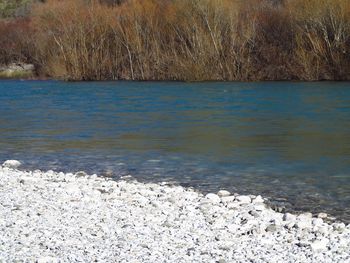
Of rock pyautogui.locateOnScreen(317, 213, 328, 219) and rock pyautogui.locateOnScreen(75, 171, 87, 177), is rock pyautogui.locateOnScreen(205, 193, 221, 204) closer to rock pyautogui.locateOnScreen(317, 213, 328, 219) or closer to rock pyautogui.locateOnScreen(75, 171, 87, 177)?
rock pyautogui.locateOnScreen(317, 213, 328, 219)

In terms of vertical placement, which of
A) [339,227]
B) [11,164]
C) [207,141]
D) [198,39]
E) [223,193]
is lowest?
[207,141]

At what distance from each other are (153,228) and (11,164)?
6.40 metres

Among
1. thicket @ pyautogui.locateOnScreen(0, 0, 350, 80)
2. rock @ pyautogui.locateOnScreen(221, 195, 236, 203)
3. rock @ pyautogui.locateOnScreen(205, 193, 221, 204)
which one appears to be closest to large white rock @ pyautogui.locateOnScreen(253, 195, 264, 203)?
rock @ pyautogui.locateOnScreen(221, 195, 236, 203)

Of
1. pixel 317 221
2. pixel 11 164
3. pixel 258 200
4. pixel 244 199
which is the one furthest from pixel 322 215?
pixel 11 164

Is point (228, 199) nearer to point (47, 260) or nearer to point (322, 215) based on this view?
point (322, 215)

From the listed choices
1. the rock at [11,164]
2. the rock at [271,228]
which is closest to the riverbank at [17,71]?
the rock at [11,164]

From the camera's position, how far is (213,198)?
30.3ft

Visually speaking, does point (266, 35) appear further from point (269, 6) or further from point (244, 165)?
point (244, 165)

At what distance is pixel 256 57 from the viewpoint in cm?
4525

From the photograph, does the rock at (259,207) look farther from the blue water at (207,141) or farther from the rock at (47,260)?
the rock at (47,260)

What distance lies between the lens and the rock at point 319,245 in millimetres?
6716

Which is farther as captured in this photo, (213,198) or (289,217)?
(213,198)

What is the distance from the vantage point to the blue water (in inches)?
426

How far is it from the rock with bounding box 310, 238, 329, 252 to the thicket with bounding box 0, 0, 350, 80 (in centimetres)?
3590
